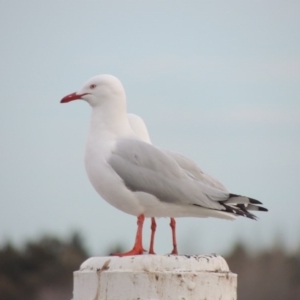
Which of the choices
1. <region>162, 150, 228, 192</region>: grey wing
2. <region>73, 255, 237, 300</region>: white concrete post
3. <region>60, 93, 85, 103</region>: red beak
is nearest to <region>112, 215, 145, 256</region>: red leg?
<region>162, 150, 228, 192</region>: grey wing

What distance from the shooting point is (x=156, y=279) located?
267 cm

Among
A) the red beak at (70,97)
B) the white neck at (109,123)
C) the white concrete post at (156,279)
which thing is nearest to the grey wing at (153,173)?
the white neck at (109,123)

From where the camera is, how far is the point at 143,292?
265cm

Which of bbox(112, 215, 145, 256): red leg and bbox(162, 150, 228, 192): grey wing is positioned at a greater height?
bbox(162, 150, 228, 192): grey wing

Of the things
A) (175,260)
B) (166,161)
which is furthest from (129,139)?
(175,260)

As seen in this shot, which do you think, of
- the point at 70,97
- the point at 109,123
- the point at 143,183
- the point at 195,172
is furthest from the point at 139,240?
the point at 70,97

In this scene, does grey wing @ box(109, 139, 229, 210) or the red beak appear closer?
grey wing @ box(109, 139, 229, 210)

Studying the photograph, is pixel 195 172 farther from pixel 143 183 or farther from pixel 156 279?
pixel 156 279

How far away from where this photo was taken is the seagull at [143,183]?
A: 3.80 m

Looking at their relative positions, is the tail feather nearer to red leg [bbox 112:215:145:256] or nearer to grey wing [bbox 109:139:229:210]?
grey wing [bbox 109:139:229:210]

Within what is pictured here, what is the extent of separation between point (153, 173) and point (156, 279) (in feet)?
4.64

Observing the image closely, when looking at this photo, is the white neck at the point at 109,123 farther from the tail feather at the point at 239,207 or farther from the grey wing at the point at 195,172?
the tail feather at the point at 239,207

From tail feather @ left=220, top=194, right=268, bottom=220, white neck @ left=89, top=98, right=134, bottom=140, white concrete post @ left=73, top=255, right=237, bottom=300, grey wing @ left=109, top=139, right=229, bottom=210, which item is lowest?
white concrete post @ left=73, top=255, right=237, bottom=300

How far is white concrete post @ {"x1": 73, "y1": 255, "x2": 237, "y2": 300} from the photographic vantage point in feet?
8.71
